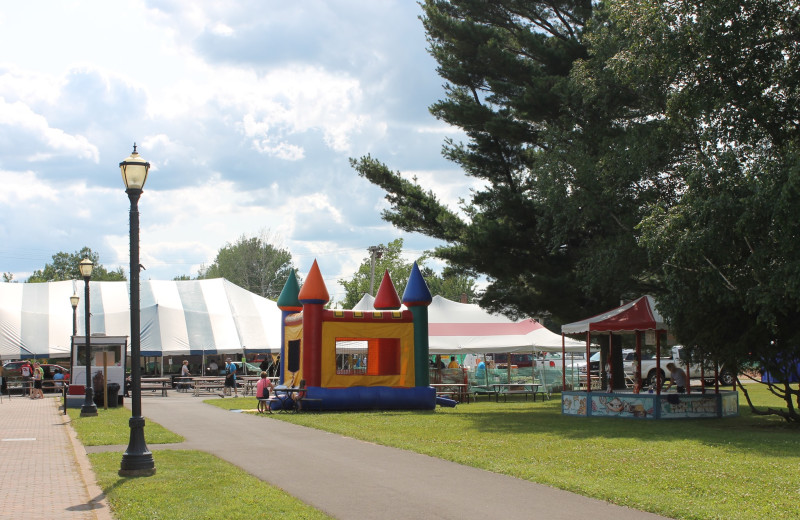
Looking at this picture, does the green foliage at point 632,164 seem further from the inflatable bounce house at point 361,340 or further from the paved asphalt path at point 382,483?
the paved asphalt path at point 382,483

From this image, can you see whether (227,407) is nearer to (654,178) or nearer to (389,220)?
(389,220)

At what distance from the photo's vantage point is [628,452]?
12609mm

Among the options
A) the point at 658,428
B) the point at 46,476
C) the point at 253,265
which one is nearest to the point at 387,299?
the point at 658,428

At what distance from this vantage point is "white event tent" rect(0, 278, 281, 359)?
40.2 metres

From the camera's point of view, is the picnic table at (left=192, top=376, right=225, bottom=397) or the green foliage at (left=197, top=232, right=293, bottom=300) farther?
the green foliage at (left=197, top=232, right=293, bottom=300)

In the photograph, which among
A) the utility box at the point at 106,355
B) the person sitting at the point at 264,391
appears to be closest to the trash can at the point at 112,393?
the utility box at the point at 106,355

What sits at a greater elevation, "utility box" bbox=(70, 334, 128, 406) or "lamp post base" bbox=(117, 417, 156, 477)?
"utility box" bbox=(70, 334, 128, 406)

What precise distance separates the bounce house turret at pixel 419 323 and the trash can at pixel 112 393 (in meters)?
9.44

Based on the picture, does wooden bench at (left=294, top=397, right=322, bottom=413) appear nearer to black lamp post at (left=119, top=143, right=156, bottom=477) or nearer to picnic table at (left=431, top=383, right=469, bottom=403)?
picnic table at (left=431, top=383, right=469, bottom=403)

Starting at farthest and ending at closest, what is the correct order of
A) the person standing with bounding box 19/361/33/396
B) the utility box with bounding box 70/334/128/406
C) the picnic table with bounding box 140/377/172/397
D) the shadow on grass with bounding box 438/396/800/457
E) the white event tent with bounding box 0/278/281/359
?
the white event tent with bounding box 0/278/281/359
the person standing with bounding box 19/361/33/396
the picnic table with bounding box 140/377/172/397
the utility box with bounding box 70/334/128/406
the shadow on grass with bounding box 438/396/800/457

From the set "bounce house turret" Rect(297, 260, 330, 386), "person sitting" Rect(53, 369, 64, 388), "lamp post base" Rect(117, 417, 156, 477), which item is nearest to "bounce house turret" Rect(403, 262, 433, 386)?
"bounce house turret" Rect(297, 260, 330, 386)

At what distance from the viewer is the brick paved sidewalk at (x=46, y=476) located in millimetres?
8430

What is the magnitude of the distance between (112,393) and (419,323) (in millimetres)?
9858

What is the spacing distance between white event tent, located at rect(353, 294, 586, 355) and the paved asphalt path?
1675 centimetres
